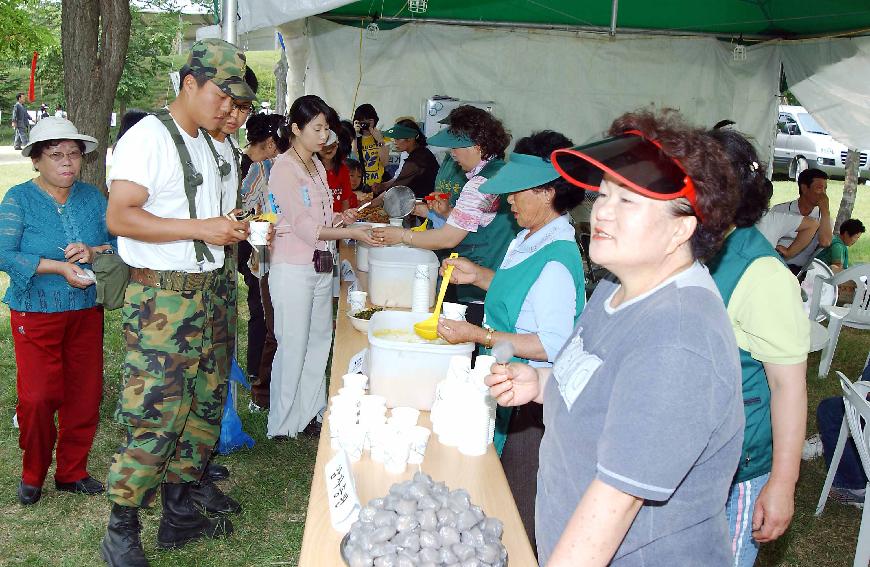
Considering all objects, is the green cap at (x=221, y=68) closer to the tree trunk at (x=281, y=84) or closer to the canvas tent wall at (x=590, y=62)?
the canvas tent wall at (x=590, y=62)

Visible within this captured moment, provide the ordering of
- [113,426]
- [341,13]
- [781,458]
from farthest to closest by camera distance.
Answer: [341,13] < [113,426] < [781,458]

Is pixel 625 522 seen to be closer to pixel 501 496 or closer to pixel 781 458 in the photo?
pixel 501 496

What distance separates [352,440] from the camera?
2.06 metres

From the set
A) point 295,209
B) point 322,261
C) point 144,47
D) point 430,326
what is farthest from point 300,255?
point 144,47

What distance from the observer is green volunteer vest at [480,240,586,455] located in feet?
7.74

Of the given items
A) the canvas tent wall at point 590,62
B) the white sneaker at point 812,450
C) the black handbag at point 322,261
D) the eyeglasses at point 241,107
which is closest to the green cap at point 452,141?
the black handbag at point 322,261

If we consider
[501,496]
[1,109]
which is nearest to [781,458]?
[501,496]

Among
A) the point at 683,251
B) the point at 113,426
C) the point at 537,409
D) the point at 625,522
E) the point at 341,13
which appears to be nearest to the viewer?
the point at 625,522

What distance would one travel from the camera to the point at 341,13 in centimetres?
759

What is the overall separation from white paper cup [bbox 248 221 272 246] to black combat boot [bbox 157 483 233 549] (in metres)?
1.21

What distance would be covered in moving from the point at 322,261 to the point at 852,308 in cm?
477

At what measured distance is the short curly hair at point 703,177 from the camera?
1.30 m

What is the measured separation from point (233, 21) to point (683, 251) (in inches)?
116

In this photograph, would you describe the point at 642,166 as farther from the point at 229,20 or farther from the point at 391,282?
→ the point at 229,20
